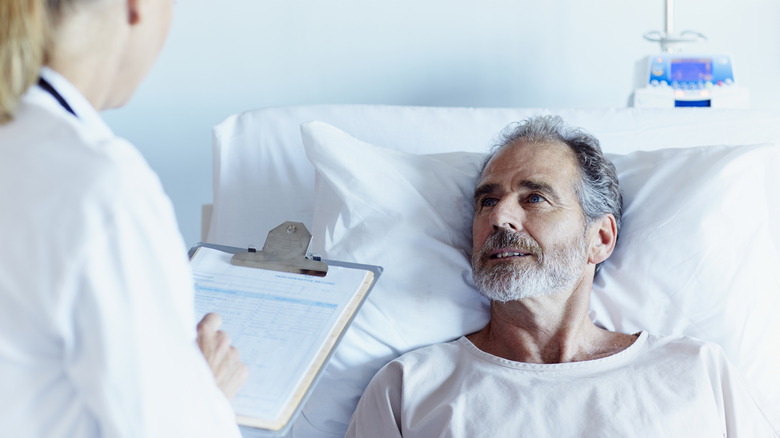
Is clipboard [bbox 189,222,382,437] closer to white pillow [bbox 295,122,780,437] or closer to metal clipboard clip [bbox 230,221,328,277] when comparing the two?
metal clipboard clip [bbox 230,221,328,277]

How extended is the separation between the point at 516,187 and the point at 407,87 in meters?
0.85

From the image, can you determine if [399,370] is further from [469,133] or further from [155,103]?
[155,103]

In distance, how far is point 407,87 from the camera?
7.72 feet

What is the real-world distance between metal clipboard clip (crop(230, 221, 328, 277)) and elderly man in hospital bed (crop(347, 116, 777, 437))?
1.20ft

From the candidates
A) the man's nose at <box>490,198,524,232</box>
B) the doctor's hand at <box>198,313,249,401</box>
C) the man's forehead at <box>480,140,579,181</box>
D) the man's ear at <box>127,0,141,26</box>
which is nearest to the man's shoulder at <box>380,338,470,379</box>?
the man's nose at <box>490,198,524,232</box>

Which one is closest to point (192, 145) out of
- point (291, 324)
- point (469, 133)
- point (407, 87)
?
point (407, 87)

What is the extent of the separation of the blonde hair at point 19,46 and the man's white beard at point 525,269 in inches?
39.9

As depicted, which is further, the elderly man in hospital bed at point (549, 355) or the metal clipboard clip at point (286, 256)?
the elderly man in hospital bed at point (549, 355)

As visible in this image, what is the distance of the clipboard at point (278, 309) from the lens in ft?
3.28

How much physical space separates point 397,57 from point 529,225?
38.0 inches

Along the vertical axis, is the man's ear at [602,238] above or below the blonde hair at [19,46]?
below

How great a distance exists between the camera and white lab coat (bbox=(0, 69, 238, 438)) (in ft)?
2.03

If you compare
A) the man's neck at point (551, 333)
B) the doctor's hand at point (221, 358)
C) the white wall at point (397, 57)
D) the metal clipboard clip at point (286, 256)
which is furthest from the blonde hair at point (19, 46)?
the white wall at point (397, 57)

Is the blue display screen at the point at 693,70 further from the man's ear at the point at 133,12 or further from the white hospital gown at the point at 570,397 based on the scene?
the man's ear at the point at 133,12
